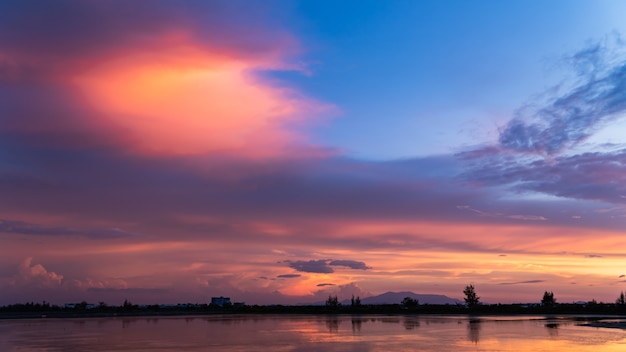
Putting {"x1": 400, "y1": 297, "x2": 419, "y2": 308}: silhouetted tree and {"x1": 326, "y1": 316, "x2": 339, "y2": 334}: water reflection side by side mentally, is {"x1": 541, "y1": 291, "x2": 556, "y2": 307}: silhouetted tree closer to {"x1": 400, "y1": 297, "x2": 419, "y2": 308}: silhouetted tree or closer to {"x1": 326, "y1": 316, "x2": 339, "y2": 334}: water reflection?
{"x1": 400, "y1": 297, "x2": 419, "y2": 308}: silhouetted tree

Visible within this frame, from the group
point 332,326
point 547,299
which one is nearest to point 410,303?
point 547,299

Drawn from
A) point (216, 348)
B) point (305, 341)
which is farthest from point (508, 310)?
point (216, 348)

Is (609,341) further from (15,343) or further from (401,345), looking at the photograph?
(15,343)

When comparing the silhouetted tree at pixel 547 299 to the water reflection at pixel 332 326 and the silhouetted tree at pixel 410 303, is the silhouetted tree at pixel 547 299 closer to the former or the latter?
the silhouetted tree at pixel 410 303

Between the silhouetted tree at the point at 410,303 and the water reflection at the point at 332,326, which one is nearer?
the water reflection at the point at 332,326

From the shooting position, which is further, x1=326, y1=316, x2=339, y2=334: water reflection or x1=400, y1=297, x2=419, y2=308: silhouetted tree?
x1=400, y1=297, x2=419, y2=308: silhouetted tree

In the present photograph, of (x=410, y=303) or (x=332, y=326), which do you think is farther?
(x=410, y=303)

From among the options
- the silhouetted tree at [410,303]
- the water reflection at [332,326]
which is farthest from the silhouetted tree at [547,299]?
the water reflection at [332,326]

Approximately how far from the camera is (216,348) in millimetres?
43250

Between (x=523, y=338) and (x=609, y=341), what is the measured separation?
679 cm

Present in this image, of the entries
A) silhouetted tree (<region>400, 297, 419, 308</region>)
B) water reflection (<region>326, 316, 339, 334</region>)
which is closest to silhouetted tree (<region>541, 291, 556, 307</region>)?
silhouetted tree (<region>400, 297, 419, 308</region>)

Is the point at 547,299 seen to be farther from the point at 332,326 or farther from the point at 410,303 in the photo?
the point at 332,326

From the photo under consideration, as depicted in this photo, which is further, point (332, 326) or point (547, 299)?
point (547, 299)

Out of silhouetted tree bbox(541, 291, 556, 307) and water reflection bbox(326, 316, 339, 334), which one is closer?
water reflection bbox(326, 316, 339, 334)
